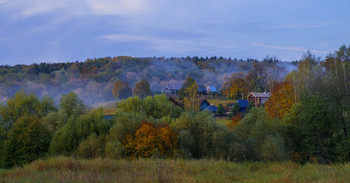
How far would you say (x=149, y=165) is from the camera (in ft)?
36.8

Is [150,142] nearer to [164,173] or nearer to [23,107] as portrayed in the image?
[164,173]

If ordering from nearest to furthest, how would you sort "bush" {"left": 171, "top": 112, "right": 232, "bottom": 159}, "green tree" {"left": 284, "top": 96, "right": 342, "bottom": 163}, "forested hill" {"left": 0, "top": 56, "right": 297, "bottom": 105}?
"bush" {"left": 171, "top": 112, "right": 232, "bottom": 159} → "green tree" {"left": 284, "top": 96, "right": 342, "bottom": 163} → "forested hill" {"left": 0, "top": 56, "right": 297, "bottom": 105}

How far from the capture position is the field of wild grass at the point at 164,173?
863cm

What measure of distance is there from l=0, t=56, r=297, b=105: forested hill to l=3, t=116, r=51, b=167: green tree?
52078 mm

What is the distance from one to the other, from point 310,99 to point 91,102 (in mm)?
64988

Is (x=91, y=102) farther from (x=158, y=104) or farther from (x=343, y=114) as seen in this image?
(x=343, y=114)

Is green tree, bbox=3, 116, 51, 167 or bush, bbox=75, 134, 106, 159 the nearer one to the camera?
bush, bbox=75, 134, 106, 159

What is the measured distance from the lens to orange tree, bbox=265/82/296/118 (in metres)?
41.2

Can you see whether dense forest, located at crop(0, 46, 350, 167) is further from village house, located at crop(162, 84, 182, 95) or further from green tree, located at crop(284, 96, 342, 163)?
village house, located at crop(162, 84, 182, 95)

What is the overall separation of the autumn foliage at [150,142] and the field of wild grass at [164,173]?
1278 cm

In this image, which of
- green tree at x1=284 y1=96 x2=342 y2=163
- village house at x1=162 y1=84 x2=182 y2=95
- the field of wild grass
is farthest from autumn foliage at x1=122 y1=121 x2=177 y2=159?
village house at x1=162 y1=84 x2=182 y2=95

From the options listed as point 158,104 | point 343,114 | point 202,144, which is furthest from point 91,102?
point 343,114

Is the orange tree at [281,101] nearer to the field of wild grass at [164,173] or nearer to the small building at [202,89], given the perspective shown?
the field of wild grass at [164,173]

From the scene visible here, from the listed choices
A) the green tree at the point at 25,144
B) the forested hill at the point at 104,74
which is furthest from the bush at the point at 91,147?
the forested hill at the point at 104,74
